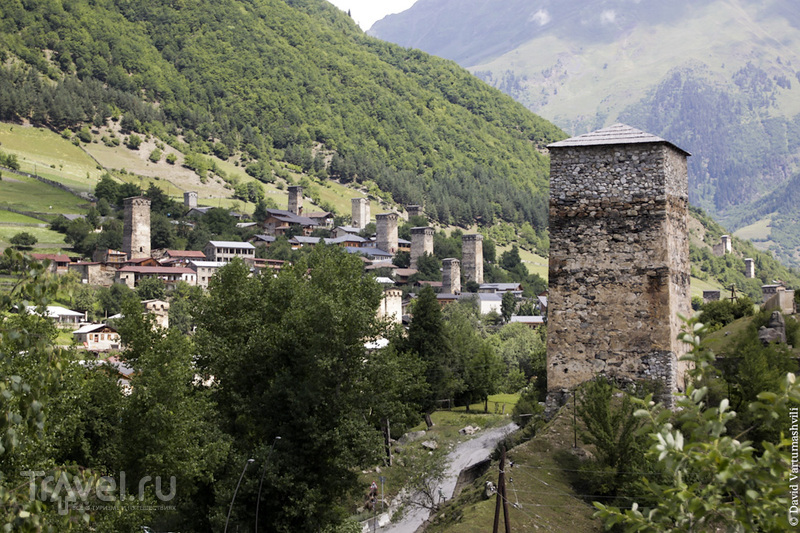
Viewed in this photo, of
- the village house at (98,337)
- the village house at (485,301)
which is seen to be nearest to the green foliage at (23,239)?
the village house at (98,337)

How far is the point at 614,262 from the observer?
Result: 15.4 m

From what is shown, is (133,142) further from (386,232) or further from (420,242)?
(420,242)

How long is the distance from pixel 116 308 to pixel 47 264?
239 ft

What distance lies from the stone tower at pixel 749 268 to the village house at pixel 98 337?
123 meters

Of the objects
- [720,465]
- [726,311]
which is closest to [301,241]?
[726,311]

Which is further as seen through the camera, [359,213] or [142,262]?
[359,213]

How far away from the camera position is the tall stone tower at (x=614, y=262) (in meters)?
15.1

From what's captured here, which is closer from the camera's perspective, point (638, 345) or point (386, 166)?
point (638, 345)

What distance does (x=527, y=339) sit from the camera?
65062 mm

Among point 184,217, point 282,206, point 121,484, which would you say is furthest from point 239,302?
point 282,206

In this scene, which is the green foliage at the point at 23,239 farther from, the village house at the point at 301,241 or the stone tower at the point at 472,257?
the stone tower at the point at 472,257

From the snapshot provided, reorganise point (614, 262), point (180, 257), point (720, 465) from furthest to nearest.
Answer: point (180, 257), point (614, 262), point (720, 465)

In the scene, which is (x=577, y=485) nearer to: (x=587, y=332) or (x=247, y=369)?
(x=587, y=332)

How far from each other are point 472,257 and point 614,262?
9851cm
